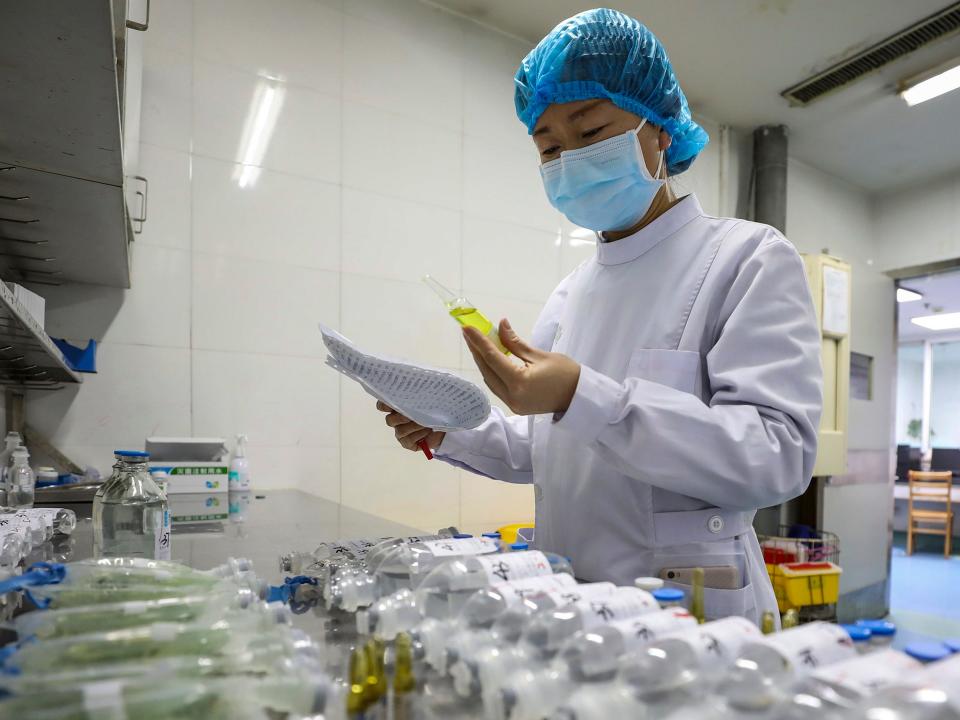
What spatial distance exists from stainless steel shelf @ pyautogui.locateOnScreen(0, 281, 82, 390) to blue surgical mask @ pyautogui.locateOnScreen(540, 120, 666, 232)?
3.05ft

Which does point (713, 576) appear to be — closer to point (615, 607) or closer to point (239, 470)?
point (615, 607)

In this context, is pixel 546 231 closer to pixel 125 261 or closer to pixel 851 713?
pixel 125 261

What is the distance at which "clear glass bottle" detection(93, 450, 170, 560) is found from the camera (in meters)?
1.07

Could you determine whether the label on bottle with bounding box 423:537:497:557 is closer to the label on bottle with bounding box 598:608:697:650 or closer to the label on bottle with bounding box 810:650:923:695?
the label on bottle with bounding box 598:608:697:650

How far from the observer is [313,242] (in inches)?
103

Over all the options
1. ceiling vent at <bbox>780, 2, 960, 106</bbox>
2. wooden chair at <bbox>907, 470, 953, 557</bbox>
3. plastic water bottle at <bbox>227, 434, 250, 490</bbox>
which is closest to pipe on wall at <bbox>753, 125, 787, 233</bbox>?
ceiling vent at <bbox>780, 2, 960, 106</bbox>

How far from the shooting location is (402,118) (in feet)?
9.47

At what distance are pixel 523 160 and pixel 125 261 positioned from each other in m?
2.01

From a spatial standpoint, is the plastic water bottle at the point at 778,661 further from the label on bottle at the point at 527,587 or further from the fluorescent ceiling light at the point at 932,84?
the fluorescent ceiling light at the point at 932,84

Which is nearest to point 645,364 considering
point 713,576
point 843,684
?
point 713,576

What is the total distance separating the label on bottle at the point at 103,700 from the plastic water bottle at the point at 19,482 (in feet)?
5.04

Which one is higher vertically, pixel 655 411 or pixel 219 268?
pixel 219 268

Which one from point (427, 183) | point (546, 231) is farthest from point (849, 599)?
point (427, 183)

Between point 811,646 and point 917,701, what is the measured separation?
11cm
